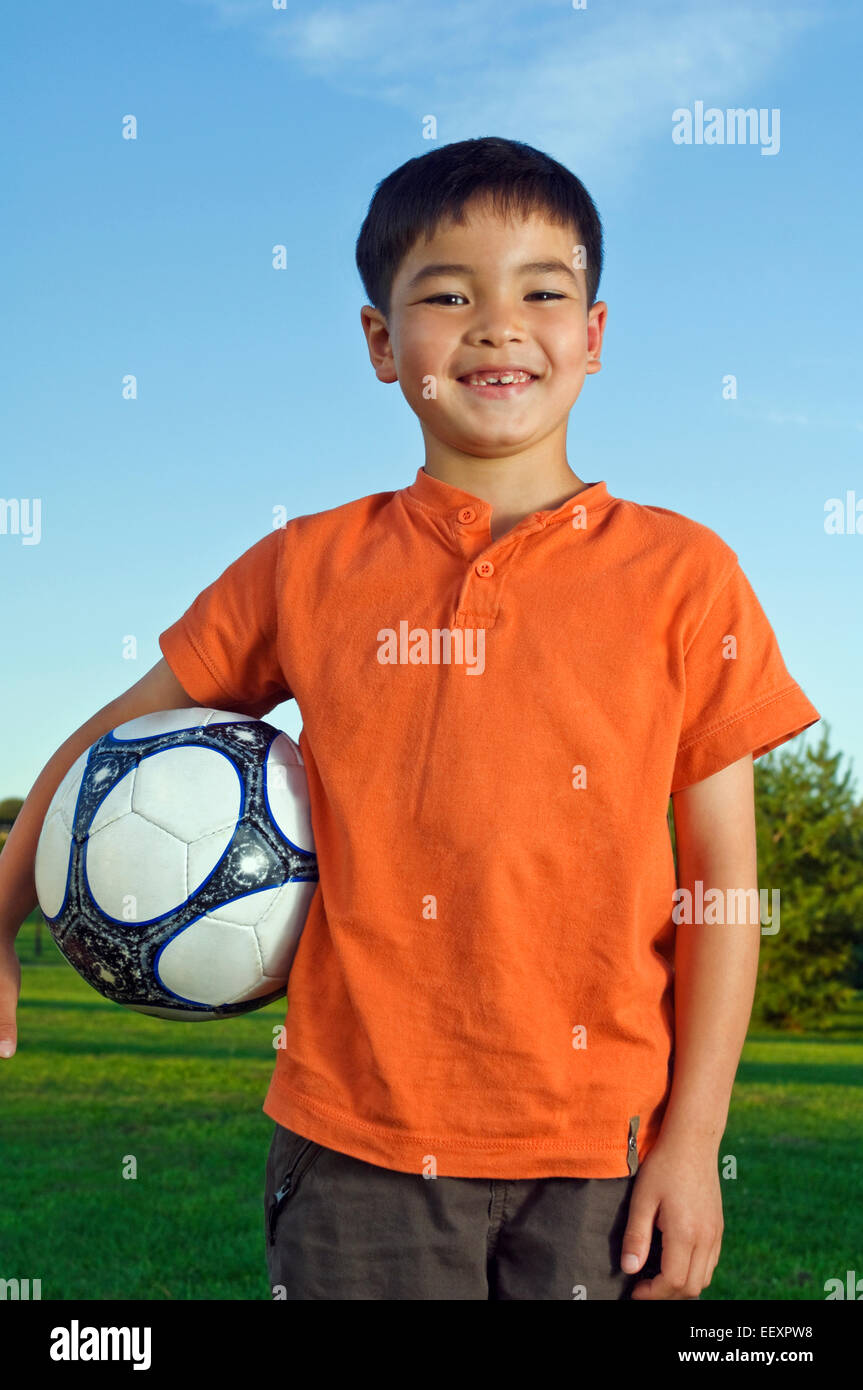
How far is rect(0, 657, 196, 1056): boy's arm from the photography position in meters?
2.87

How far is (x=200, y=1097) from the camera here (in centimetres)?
1049

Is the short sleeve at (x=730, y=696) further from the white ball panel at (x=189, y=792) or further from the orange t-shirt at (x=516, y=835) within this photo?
the white ball panel at (x=189, y=792)

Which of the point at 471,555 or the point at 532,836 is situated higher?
the point at 471,555

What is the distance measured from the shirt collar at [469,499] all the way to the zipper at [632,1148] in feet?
3.69

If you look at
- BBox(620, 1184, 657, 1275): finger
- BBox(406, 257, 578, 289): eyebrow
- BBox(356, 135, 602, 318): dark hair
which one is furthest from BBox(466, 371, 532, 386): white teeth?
BBox(620, 1184, 657, 1275): finger

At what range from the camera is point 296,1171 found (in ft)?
7.63

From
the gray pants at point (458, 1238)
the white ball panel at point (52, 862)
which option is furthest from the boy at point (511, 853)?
the white ball panel at point (52, 862)

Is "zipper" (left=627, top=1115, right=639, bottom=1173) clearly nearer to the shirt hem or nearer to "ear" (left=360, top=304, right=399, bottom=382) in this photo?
the shirt hem

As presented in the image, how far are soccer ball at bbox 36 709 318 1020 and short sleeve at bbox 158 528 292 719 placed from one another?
0.46 ft

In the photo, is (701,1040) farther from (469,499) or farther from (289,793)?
(469,499)
